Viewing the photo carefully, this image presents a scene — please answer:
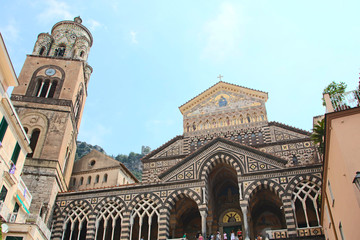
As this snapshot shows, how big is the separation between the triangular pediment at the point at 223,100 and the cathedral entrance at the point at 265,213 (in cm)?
941

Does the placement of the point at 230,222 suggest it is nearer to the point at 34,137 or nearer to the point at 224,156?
the point at 224,156

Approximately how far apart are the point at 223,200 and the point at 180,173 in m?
4.14

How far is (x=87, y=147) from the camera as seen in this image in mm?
67188

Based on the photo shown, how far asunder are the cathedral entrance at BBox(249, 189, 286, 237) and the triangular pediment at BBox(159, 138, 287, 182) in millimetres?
1929

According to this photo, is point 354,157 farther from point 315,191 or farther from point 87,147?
point 87,147

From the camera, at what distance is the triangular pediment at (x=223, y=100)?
1163 inches

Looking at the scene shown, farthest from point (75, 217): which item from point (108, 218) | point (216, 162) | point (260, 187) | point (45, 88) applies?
point (45, 88)

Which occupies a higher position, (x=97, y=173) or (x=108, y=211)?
(x=97, y=173)

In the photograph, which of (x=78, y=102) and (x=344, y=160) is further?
(x=78, y=102)

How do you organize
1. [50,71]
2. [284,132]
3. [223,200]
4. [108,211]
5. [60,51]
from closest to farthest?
[108,211] < [223,200] < [284,132] < [50,71] < [60,51]

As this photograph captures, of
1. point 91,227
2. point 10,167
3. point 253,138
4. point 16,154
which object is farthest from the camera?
point 253,138

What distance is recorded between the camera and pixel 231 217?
22.9 metres

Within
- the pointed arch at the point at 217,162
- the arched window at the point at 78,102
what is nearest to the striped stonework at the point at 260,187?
the pointed arch at the point at 217,162

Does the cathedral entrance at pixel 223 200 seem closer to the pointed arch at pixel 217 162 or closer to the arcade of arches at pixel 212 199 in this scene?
the arcade of arches at pixel 212 199
